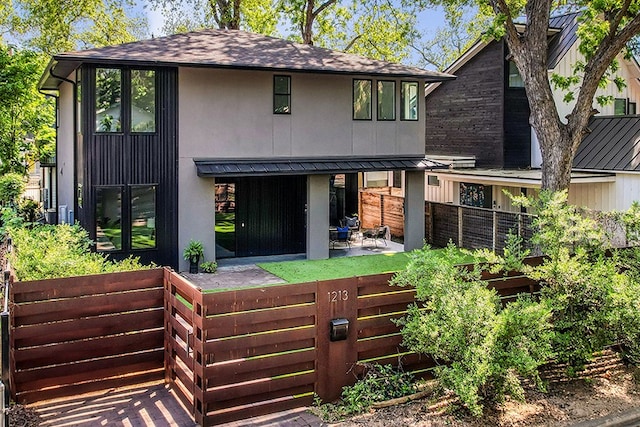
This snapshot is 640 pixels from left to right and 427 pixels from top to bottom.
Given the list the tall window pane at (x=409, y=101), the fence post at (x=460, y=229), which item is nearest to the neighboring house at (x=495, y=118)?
the fence post at (x=460, y=229)

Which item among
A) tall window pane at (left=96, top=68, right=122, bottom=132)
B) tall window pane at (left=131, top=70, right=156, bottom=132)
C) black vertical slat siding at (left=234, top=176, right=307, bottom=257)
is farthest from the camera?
black vertical slat siding at (left=234, top=176, right=307, bottom=257)

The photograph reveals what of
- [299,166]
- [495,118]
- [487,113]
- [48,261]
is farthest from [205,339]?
[487,113]

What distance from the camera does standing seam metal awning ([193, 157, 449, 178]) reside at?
16391 mm

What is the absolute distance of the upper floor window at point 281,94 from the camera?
1750cm

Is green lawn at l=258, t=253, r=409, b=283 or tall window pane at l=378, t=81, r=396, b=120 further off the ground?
tall window pane at l=378, t=81, r=396, b=120

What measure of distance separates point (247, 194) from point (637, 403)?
1333cm

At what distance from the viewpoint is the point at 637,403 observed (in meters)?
7.22

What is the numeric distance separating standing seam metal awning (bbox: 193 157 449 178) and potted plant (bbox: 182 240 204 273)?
197 centimetres

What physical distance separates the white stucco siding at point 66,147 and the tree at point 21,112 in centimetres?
128

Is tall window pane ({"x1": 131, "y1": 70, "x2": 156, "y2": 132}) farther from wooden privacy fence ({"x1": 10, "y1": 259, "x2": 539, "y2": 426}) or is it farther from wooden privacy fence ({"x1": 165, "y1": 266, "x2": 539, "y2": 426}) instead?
wooden privacy fence ({"x1": 165, "y1": 266, "x2": 539, "y2": 426})

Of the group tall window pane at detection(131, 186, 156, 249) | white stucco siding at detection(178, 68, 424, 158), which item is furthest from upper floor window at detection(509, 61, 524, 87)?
tall window pane at detection(131, 186, 156, 249)

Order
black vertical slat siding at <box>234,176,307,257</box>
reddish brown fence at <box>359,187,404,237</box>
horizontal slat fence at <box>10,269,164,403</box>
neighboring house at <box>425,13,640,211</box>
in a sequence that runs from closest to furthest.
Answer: horizontal slat fence at <box>10,269,164,403</box> → black vertical slat siding at <box>234,176,307,257</box> → neighboring house at <box>425,13,640,211</box> → reddish brown fence at <box>359,187,404,237</box>

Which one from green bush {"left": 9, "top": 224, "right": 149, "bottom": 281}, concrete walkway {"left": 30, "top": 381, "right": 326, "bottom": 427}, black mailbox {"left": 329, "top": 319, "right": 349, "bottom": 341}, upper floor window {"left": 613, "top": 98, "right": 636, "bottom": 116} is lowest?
concrete walkway {"left": 30, "top": 381, "right": 326, "bottom": 427}

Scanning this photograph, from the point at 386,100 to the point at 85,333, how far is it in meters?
14.3
